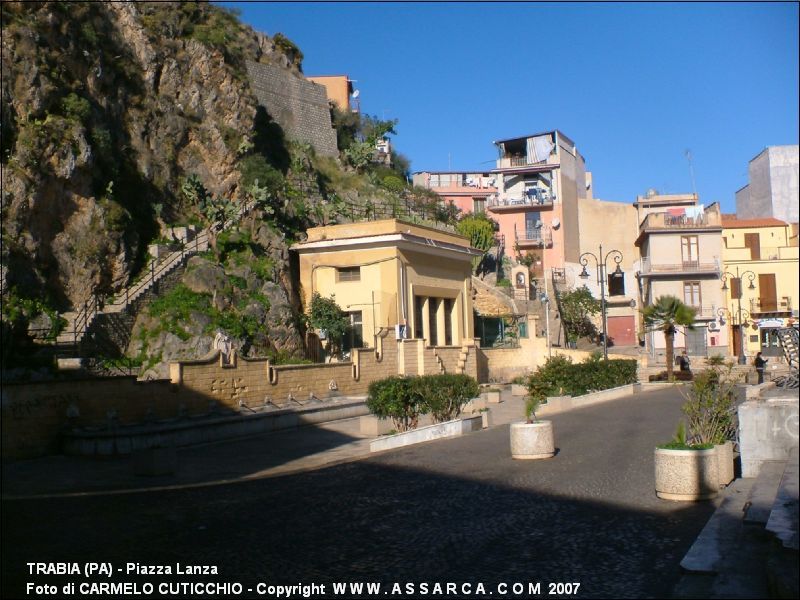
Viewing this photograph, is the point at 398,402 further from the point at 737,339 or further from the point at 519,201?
the point at 519,201

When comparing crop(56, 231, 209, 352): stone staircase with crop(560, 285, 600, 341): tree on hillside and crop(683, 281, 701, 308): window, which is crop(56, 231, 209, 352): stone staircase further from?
crop(560, 285, 600, 341): tree on hillside

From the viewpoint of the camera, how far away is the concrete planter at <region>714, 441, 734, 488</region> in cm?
989

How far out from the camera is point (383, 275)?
32.6 m

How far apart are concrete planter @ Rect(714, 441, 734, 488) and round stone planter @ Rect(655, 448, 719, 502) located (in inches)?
6.9

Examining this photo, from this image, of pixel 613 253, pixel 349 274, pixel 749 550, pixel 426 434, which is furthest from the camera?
pixel 613 253

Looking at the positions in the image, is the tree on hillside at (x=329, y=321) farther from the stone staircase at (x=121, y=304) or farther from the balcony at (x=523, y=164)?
the balcony at (x=523, y=164)

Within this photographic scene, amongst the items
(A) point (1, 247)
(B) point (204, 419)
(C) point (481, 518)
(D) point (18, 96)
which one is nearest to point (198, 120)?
(D) point (18, 96)

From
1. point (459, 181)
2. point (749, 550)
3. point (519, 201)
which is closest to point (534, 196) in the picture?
point (519, 201)

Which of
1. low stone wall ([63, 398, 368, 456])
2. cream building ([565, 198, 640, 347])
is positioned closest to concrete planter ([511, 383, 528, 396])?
low stone wall ([63, 398, 368, 456])

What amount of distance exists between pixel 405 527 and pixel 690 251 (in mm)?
37044

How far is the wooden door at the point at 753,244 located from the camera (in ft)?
142

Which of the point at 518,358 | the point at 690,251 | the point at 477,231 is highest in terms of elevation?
the point at 477,231

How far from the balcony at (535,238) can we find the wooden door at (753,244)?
17.5 m

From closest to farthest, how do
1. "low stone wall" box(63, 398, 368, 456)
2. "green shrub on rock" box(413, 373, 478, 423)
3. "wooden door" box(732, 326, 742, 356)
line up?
1. "low stone wall" box(63, 398, 368, 456)
2. "green shrub on rock" box(413, 373, 478, 423)
3. "wooden door" box(732, 326, 742, 356)
